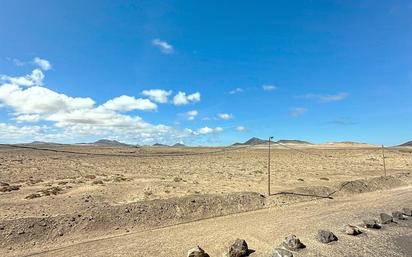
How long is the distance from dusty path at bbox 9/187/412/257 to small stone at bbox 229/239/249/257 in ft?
1.47

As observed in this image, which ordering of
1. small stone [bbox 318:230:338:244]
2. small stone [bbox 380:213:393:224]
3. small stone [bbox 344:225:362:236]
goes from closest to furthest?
small stone [bbox 318:230:338:244], small stone [bbox 344:225:362:236], small stone [bbox 380:213:393:224]

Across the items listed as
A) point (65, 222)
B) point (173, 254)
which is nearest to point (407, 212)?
point (173, 254)

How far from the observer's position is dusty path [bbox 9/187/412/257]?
432 inches

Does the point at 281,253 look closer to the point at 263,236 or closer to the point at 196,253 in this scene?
the point at 263,236

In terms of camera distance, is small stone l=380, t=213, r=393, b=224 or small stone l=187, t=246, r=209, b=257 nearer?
small stone l=187, t=246, r=209, b=257

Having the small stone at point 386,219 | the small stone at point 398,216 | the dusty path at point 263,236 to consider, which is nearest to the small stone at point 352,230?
the dusty path at point 263,236

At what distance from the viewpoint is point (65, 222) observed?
42.5ft

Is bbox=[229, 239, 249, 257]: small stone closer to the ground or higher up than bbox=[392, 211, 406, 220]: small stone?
closer to the ground

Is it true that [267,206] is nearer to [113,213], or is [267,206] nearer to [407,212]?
[407,212]

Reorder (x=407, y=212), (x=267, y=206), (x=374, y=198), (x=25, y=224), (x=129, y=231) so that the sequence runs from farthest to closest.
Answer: (x=374, y=198) → (x=267, y=206) → (x=407, y=212) → (x=129, y=231) → (x=25, y=224)

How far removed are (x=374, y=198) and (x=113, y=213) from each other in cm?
1497

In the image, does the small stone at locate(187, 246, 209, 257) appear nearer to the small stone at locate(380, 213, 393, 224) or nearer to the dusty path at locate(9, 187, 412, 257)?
the dusty path at locate(9, 187, 412, 257)

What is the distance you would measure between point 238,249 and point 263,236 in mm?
2277

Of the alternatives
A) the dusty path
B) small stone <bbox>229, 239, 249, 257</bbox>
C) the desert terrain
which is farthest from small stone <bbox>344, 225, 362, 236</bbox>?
small stone <bbox>229, 239, 249, 257</bbox>
